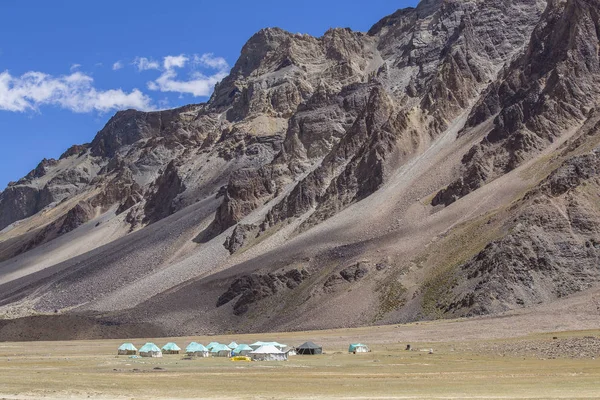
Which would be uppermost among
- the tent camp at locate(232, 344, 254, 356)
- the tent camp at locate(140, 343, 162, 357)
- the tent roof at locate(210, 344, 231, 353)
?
the tent camp at locate(140, 343, 162, 357)

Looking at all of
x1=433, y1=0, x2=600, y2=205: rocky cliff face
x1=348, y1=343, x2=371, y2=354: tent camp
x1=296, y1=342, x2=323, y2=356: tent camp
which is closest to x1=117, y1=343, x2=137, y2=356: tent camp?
x1=296, y1=342, x2=323, y2=356: tent camp

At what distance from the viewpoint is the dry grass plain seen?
36.7 metres

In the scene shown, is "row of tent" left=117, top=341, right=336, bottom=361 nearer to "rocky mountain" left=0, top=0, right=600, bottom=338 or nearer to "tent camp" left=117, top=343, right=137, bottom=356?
"tent camp" left=117, top=343, right=137, bottom=356

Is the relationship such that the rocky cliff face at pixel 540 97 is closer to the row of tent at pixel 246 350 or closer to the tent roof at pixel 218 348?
the row of tent at pixel 246 350

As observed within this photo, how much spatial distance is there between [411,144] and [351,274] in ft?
171

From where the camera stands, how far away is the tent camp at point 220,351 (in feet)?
233

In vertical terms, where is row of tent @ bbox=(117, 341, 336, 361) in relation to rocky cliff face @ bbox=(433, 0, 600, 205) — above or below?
below

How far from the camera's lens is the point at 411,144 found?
513 feet

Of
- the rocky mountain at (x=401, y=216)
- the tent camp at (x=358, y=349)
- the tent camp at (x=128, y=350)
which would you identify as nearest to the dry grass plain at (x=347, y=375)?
the tent camp at (x=358, y=349)

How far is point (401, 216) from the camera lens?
413 feet

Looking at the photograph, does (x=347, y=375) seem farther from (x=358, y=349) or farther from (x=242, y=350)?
(x=242, y=350)

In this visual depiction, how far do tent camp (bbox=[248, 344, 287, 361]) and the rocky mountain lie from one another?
29.2 metres

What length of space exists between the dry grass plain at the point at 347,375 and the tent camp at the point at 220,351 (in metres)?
2.87

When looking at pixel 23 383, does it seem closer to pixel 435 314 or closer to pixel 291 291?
pixel 435 314
